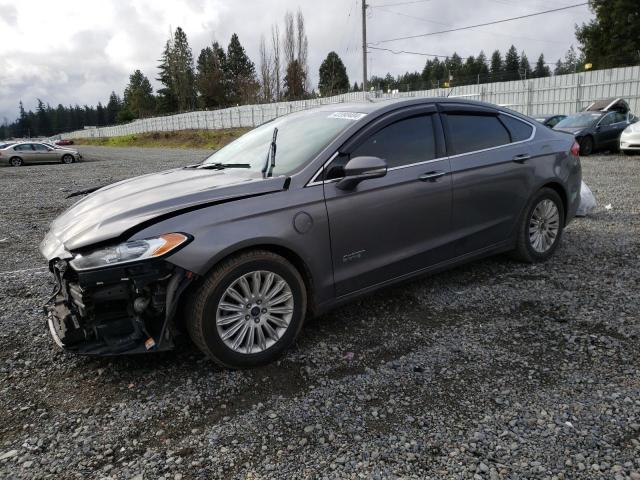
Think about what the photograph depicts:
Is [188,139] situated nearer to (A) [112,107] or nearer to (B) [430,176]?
(B) [430,176]

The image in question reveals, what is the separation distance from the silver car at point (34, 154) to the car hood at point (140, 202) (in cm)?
2659

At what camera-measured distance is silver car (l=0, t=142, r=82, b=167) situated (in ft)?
83.3

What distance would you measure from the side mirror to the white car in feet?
48.9

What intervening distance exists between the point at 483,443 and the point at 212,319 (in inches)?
62.9

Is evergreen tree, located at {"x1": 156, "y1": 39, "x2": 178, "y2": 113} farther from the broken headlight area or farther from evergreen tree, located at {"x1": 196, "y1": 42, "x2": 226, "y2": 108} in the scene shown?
the broken headlight area

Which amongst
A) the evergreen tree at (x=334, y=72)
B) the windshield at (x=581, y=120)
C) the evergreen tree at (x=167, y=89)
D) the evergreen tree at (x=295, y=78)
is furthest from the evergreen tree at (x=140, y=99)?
the windshield at (x=581, y=120)

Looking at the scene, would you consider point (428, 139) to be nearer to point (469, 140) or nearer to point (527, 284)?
point (469, 140)

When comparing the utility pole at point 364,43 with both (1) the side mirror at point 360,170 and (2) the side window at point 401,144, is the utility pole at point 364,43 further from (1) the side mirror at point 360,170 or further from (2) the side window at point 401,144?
(1) the side mirror at point 360,170

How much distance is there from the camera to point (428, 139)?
12.8 feet

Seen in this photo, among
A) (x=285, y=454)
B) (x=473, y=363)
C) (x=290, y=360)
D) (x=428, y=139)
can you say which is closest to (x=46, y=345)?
(x=290, y=360)

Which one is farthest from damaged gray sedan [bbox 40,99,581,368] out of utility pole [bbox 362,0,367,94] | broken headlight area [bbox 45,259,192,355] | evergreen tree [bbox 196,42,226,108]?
A: evergreen tree [bbox 196,42,226,108]

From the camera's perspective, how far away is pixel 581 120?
16.1 metres

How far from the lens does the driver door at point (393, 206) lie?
3.30 m

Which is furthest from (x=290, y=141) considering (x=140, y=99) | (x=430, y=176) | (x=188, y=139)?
(x=140, y=99)
